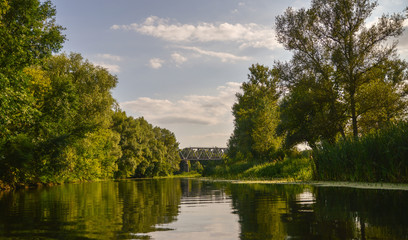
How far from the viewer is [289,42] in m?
35.1

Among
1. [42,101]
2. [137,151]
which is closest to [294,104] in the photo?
[42,101]

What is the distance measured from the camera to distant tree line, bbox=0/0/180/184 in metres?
20.9

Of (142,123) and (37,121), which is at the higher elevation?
(142,123)

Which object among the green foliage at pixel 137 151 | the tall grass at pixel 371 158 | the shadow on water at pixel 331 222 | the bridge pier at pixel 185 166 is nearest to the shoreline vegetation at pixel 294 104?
the tall grass at pixel 371 158

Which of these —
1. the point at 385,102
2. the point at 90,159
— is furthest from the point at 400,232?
the point at 90,159

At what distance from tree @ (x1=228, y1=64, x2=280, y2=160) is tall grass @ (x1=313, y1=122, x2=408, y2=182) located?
72.9ft

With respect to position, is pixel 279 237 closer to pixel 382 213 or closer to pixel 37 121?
→ pixel 382 213

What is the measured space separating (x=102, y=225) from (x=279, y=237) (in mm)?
3767

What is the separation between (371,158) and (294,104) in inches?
712

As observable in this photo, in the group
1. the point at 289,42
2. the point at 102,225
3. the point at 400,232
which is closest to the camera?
the point at 400,232

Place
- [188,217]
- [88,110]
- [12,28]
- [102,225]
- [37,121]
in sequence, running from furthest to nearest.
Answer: [88,110], [37,121], [12,28], [188,217], [102,225]

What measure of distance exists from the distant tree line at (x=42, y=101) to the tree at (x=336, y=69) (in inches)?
891

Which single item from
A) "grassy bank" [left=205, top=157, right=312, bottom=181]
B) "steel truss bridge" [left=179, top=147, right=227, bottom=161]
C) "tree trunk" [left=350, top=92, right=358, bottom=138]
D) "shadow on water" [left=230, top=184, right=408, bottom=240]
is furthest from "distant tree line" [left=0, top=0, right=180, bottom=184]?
"steel truss bridge" [left=179, top=147, right=227, bottom=161]

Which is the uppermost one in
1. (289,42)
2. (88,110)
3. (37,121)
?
(289,42)
